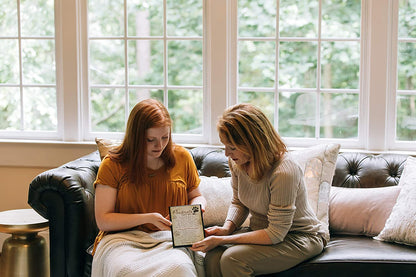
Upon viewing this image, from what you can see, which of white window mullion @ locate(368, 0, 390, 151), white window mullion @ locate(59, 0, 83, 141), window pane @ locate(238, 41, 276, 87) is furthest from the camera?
white window mullion @ locate(59, 0, 83, 141)

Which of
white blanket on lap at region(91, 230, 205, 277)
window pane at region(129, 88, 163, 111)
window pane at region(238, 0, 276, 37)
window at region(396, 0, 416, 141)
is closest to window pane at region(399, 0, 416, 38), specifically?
window at region(396, 0, 416, 141)

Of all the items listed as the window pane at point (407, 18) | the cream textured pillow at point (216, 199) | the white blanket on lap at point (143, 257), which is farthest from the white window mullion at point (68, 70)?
the window pane at point (407, 18)

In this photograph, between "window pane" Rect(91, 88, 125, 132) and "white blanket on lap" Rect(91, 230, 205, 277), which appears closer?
"white blanket on lap" Rect(91, 230, 205, 277)

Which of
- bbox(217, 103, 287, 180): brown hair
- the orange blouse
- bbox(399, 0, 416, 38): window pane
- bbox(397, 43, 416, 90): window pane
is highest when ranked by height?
bbox(399, 0, 416, 38): window pane

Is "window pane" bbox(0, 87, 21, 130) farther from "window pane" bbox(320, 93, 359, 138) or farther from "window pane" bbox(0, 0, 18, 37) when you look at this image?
"window pane" bbox(320, 93, 359, 138)

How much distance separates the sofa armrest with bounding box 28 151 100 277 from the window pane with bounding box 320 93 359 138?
1837 millimetres

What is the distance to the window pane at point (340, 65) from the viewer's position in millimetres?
4184

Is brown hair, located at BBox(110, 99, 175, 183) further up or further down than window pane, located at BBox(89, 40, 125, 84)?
further down

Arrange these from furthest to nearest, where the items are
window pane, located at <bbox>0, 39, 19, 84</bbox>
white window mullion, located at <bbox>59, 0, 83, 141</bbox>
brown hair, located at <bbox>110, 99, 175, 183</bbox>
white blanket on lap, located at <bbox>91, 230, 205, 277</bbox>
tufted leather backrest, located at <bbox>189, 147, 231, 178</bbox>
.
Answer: window pane, located at <bbox>0, 39, 19, 84</bbox>, white window mullion, located at <bbox>59, 0, 83, 141</bbox>, tufted leather backrest, located at <bbox>189, 147, 231, 178</bbox>, brown hair, located at <bbox>110, 99, 175, 183</bbox>, white blanket on lap, located at <bbox>91, 230, 205, 277</bbox>

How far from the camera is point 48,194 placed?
3.27 m

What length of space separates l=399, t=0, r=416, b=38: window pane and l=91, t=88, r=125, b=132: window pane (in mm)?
2044

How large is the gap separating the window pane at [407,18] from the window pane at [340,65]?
315mm

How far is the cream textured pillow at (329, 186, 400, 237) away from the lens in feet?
11.2

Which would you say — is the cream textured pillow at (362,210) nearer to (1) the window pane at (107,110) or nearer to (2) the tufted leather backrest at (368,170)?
(2) the tufted leather backrest at (368,170)
